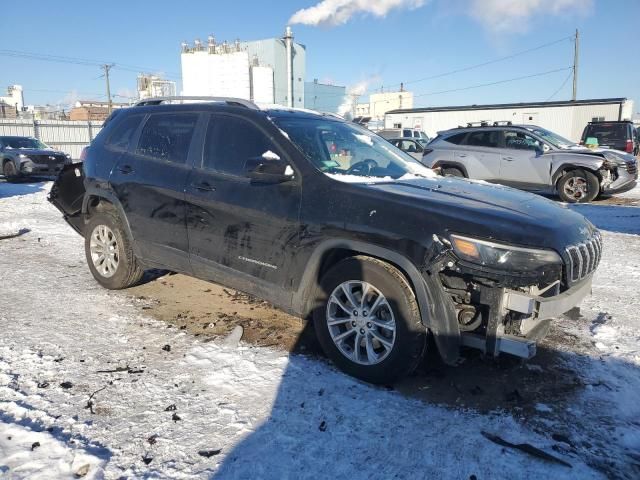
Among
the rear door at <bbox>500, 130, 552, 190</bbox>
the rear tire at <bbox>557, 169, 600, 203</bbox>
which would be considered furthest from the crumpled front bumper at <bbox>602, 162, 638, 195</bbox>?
the rear door at <bbox>500, 130, 552, 190</bbox>

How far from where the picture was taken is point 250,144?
3.95m

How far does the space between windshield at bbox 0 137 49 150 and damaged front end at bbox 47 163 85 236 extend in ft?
46.0

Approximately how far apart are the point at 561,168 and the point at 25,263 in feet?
35.8

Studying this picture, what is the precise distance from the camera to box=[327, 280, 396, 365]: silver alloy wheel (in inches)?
126

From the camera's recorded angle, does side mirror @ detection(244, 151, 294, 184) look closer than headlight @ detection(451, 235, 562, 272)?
No

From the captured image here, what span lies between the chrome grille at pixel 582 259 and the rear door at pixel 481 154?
8.96m

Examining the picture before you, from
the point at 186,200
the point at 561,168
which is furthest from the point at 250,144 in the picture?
the point at 561,168

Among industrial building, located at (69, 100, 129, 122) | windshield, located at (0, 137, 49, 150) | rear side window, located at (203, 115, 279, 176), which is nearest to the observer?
rear side window, located at (203, 115, 279, 176)

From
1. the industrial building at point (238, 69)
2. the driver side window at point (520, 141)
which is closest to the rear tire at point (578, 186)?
the driver side window at point (520, 141)

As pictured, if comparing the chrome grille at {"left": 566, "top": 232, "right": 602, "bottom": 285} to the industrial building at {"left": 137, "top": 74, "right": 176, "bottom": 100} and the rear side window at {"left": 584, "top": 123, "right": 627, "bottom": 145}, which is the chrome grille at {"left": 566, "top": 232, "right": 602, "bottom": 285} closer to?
the rear side window at {"left": 584, "top": 123, "right": 627, "bottom": 145}

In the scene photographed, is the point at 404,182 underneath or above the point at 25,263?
above

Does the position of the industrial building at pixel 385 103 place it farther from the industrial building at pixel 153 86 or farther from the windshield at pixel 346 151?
the windshield at pixel 346 151

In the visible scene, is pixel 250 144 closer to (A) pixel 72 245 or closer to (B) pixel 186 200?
(B) pixel 186 200

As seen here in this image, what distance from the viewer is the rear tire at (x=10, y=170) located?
16.6 metres
